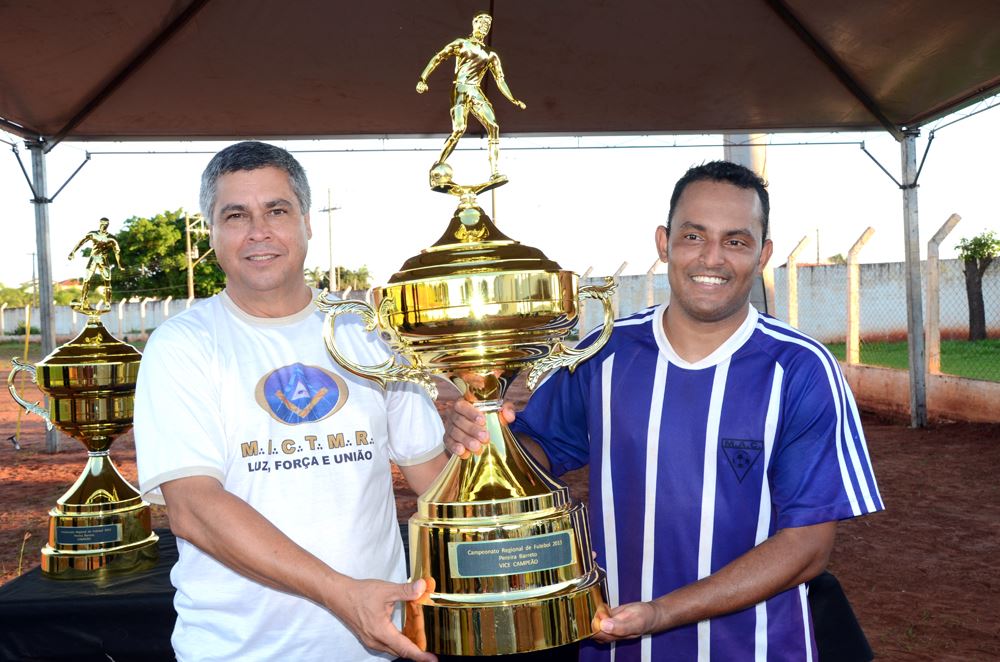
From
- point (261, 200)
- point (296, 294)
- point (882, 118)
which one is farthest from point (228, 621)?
point (882, 118)

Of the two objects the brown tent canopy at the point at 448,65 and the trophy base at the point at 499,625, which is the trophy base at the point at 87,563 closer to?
the trophy base at the point at 499,625

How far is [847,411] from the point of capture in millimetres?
1697

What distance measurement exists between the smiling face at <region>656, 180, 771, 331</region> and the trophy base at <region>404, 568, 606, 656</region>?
0.67 meters

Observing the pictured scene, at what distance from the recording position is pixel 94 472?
107 inches

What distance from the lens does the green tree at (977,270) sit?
1234 cm

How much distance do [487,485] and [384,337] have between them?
30cm

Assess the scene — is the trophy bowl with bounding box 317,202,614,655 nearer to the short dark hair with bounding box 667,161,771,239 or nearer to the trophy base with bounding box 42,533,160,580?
the short dark hair with bounding box 667,161,771,239

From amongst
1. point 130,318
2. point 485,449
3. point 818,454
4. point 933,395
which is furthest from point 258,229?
point 130,318

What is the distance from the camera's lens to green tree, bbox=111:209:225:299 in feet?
132

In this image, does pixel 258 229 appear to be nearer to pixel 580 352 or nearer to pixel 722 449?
pixel 580 352

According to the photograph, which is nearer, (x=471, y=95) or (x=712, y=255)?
(x=471, y=95)

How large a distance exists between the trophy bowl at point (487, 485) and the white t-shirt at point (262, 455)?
16cm

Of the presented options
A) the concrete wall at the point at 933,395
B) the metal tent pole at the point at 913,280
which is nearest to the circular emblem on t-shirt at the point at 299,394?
the metal tent pole at the point at 913,280

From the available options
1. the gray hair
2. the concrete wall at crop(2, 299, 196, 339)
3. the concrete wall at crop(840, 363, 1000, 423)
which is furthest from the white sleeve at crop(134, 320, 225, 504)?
the concrete wall at crop(2, 299, 196, 339)
